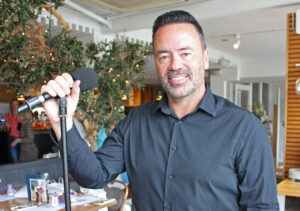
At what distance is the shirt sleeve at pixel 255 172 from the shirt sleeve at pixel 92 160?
20.5 inches

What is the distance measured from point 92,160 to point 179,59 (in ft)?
1.72

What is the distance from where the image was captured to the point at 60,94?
1.04m

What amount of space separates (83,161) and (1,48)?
294 cm

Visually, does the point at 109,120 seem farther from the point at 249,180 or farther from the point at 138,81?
the point at 249,180

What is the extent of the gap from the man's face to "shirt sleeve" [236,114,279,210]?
0.30m

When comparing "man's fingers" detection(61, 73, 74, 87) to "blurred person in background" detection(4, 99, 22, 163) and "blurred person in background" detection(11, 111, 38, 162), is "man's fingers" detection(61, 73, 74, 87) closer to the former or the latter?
"blurred person in background" detection(11, 111, 38, 162)

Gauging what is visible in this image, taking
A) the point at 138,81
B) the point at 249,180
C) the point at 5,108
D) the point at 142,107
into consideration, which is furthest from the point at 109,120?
the point at 5,108

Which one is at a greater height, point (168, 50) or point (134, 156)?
point (168, 50)

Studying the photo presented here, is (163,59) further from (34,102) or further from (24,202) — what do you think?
(24,202)

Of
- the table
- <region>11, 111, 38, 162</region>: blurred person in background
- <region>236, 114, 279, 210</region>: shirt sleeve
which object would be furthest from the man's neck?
<region>11, 111, 38, 162</region>: blurred person in background

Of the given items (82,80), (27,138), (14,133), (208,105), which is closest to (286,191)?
(208,105)

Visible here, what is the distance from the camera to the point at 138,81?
18.1 feet

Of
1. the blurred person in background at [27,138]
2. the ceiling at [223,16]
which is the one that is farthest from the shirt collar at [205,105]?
the blurred person in background at [27,138]

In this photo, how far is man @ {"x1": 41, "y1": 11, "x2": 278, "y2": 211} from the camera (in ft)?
3.92
